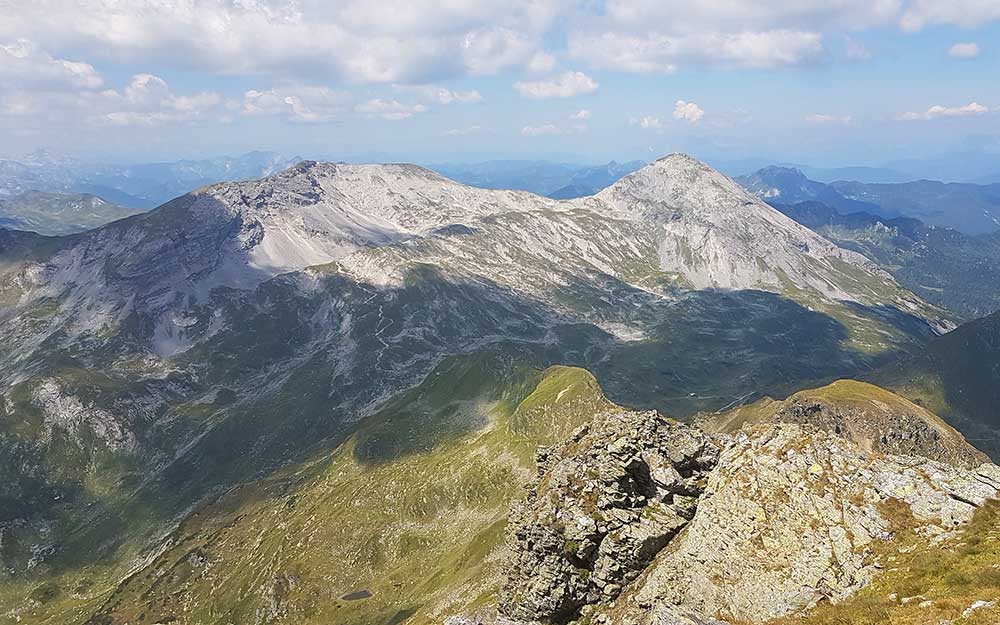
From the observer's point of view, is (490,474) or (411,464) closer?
(490,474)

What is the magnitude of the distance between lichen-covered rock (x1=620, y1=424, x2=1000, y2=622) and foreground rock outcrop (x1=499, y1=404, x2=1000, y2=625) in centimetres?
7

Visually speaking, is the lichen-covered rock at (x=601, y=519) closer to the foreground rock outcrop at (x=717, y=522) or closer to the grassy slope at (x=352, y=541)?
the foreground rock outcrop at (x=717, y=522)

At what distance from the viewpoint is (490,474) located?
16312 cm

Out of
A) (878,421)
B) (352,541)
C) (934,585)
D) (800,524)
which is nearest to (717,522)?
(800,524)

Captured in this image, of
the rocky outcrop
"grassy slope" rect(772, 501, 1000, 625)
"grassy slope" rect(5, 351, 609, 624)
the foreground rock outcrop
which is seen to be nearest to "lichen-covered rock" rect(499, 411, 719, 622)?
the foreground rock outcrop

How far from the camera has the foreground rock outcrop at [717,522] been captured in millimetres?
31766

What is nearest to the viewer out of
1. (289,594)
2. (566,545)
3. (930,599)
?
(930,599)

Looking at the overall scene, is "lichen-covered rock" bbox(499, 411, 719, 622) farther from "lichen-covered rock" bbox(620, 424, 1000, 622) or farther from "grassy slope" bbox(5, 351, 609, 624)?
"grassy slope" bbox(5, 351, 609, 624)

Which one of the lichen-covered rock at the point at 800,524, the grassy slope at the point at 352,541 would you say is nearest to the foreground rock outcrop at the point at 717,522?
the lichen-covered rock at the point at 800,524

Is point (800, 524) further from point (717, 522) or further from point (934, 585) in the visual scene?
point (934, 585)

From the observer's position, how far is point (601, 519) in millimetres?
42906

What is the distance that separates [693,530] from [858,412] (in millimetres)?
159158

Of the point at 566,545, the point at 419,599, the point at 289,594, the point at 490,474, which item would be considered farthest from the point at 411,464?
the point at 566,545

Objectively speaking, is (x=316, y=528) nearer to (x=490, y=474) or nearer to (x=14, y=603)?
(x=490, y=474)
